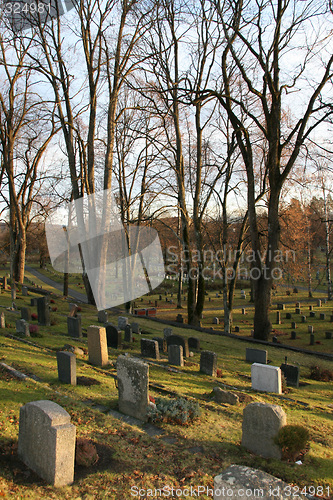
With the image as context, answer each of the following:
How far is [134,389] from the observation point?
6.23 meters

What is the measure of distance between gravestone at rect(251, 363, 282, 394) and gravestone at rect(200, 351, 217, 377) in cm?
113

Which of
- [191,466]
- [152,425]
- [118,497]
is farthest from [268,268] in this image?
[118,497]

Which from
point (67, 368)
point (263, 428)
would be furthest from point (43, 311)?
point (263, 428)

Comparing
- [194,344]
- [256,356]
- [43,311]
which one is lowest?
[256,356]

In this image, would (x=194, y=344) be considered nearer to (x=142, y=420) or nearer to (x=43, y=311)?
(x=43, y=311)

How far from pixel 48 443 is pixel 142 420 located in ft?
7.62

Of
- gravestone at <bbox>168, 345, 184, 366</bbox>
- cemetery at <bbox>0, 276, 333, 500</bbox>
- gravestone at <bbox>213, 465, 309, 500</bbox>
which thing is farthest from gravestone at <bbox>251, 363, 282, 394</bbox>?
gravestone at <bbox>213, 465, 309, 500</bbox>

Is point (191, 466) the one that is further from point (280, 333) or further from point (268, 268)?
point (280, 333)

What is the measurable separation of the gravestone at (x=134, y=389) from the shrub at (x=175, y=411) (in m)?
0.18

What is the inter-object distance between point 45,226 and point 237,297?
901 inches

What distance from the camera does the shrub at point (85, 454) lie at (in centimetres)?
446

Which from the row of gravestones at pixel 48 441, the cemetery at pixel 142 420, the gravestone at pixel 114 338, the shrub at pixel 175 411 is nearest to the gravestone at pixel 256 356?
the cemetery at pixel 142 420

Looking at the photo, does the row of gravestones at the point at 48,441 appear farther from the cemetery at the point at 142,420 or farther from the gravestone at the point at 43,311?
the gravestone at the point at 43,311

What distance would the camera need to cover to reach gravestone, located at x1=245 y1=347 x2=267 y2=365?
1155cm
